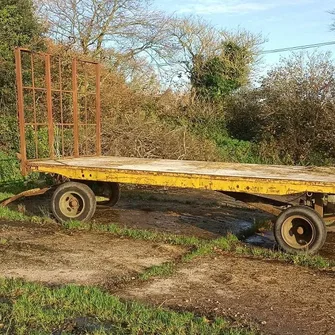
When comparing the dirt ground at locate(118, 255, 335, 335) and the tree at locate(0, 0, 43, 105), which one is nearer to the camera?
the dirt ground at locate(118, 255, 335, 335)

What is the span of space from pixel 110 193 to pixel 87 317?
555 centimetres

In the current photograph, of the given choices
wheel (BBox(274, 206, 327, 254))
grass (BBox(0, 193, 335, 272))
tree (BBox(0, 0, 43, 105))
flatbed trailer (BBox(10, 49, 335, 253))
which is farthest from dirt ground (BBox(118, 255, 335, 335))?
tree (BBox(0, 0, 43, 105))

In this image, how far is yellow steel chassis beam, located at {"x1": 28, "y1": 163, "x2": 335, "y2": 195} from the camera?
21.3 ft

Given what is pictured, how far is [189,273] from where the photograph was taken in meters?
5.73

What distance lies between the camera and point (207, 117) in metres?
18.5

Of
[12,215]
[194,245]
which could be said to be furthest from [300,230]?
[12,215]

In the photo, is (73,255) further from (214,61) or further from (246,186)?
(214,61)

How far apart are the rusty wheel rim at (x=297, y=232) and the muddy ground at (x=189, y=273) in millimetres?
475

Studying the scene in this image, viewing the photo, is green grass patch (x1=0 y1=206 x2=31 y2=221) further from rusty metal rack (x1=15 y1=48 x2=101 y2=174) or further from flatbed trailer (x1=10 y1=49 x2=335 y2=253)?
rusty metal rack (x1=15 y1=48 x2=101 y2=174)

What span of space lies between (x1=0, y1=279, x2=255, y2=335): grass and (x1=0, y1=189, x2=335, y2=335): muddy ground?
12.6 inches

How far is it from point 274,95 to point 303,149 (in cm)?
230

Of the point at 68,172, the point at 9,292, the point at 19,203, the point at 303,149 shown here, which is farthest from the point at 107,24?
the point at 9,292

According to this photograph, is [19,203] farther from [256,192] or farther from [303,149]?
[303,149]

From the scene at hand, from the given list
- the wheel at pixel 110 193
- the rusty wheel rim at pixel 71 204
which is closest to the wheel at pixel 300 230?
the rusty wheel rim at pixel 71 204
